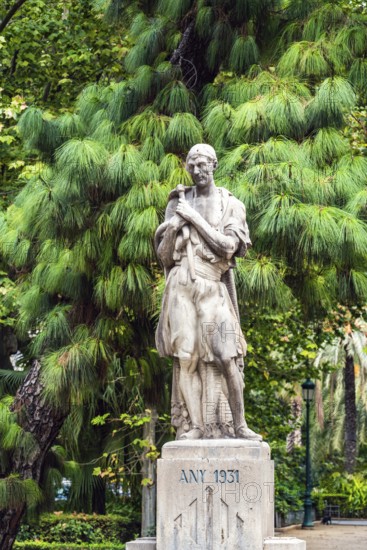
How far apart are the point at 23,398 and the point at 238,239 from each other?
7.16 m

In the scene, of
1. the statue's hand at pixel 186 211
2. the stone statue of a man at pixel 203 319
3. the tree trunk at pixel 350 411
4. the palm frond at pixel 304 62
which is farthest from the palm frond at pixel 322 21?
the tree trunk at pixel 350 411

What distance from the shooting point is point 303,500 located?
34906mm

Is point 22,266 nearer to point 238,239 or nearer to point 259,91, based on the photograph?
A: point 259,91

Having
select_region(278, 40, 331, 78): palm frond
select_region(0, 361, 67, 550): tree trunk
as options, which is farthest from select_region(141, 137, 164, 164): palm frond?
select_region(0, 361, 67, 550): tree trunk

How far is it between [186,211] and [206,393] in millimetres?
1443

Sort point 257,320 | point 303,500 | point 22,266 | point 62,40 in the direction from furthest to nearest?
point 303,500, point 62,40, point 257,320, point 22,266

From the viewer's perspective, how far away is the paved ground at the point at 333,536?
2459 centimetres

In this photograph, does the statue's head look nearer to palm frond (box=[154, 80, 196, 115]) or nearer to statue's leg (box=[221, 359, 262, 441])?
statue's leg (box=[221, 359, 262, 441])

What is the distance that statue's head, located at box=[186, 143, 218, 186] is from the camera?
10039mm

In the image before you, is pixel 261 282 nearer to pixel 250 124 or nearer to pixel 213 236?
pixel 250 124

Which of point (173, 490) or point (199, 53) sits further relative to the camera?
point (199, 53)

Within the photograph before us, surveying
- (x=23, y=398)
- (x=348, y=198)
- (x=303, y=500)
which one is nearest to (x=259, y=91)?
(x=348, y=198)

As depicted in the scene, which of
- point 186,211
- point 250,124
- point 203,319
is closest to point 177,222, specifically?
point 186,211

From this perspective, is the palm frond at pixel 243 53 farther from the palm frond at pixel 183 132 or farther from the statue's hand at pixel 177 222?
the statue's hand at pixel 177 222
